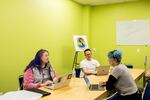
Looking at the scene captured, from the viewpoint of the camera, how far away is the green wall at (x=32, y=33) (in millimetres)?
3613

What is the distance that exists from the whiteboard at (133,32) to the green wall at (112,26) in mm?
119

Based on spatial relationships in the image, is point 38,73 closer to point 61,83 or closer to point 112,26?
point 61,83

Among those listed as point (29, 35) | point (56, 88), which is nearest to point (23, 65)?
point (29, 35)

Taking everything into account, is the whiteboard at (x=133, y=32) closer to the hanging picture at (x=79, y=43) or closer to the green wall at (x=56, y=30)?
the green wall at (x=56, y=30)

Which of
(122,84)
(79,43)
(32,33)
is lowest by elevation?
(122,84)

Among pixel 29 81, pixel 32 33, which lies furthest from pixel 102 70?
pixel 32 33

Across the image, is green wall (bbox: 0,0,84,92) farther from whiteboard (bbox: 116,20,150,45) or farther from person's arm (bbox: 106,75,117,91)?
person's arm (bbox: 106,75,117,91)

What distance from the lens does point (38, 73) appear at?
3068 millimetres

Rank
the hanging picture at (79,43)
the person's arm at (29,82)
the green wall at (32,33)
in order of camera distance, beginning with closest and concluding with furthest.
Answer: the person's arm at (29,82)
the green wall at (32,33)
the hanging picture at (79,43)

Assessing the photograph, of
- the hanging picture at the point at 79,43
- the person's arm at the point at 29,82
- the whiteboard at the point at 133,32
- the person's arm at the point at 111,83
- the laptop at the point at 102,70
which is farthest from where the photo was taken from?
the whiteboard at the point at 133,32

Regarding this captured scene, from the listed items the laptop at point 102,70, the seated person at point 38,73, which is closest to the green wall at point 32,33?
the seated person at point 38,73

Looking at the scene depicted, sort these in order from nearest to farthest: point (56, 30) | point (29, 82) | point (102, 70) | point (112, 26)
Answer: point (29, 82) < point (102, 70) < point (56, 30) < point (112, 26)

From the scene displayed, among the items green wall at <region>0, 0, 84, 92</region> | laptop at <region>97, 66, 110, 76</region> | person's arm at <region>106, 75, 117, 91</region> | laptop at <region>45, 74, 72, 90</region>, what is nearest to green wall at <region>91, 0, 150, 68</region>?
green wall at <region>0, 0, 84, 92</region>

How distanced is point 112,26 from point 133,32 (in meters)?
0.66
